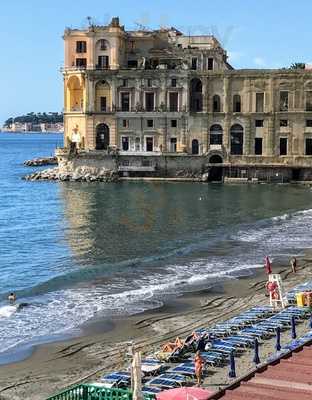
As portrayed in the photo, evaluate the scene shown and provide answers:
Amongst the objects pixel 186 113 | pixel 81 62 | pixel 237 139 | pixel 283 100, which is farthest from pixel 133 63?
pixel 283 100

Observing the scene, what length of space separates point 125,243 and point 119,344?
1071 inches

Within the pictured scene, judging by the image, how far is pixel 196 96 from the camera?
346 ft

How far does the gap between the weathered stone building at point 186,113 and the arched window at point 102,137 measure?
14cm

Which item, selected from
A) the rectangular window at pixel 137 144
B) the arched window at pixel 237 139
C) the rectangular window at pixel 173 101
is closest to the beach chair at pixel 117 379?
the arched window at pixel 237 139

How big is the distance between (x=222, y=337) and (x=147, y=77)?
77.1 metres

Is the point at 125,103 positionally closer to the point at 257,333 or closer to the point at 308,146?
the point at 308,146

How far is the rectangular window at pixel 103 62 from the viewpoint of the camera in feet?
344

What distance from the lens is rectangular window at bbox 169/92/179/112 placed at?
104 metres

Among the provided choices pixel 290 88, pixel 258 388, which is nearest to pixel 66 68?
pixel 290 88

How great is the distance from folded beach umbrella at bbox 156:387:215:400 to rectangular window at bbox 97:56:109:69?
86636mm

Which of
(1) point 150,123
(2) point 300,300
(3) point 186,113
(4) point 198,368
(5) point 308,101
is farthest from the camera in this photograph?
(1) point 150,123

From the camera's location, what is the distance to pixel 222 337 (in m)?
29.9

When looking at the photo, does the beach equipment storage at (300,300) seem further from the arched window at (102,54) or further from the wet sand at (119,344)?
the arched window at (102,54)

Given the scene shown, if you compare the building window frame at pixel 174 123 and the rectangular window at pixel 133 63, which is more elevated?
the rectangular window at pixel 133 63
